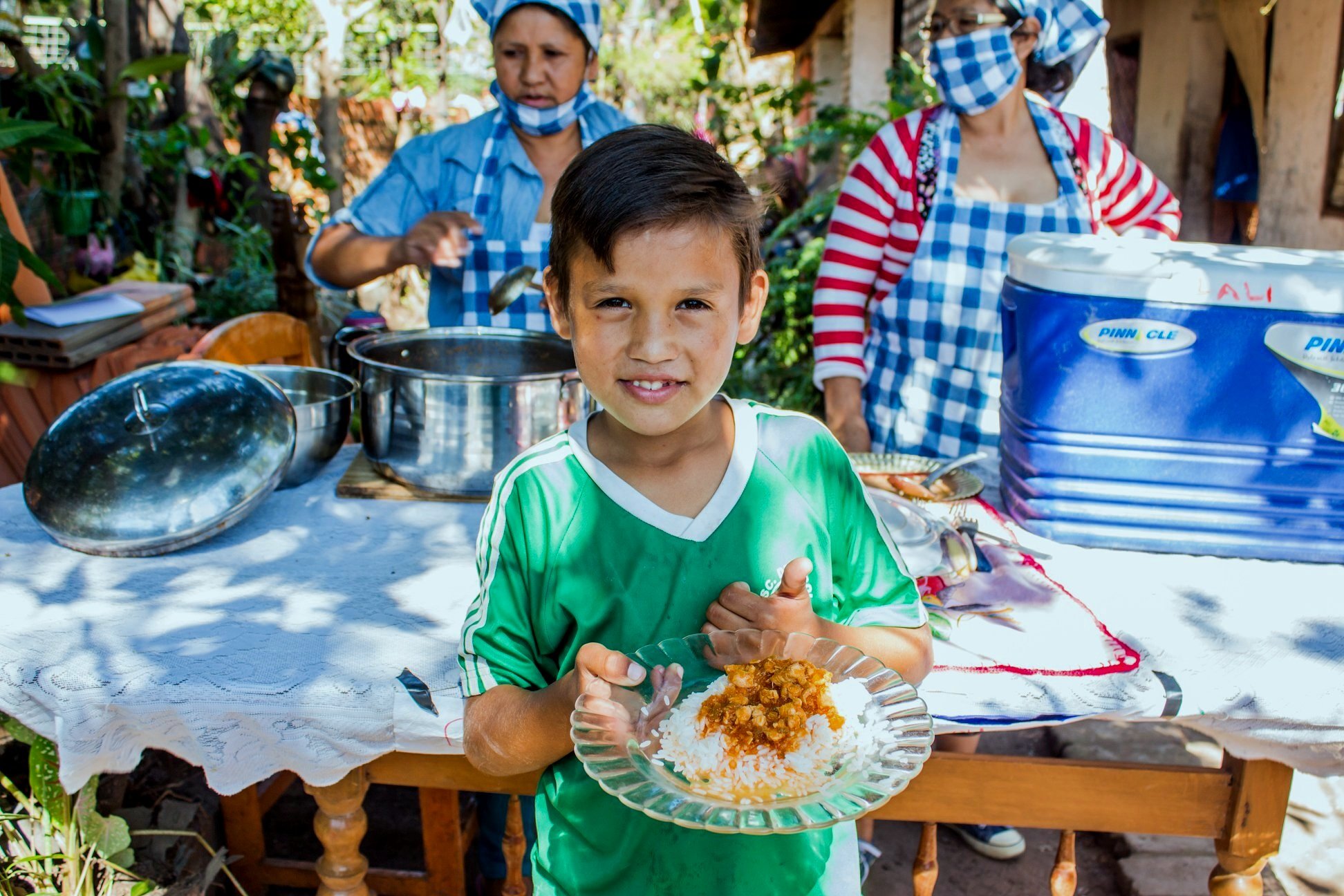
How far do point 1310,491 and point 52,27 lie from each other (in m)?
15.5

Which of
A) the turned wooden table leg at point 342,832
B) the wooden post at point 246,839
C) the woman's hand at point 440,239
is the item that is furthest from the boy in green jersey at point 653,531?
the wooden post at point 246,839

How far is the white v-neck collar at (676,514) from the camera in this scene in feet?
4.30

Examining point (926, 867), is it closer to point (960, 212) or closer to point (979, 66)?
point (960, 212)

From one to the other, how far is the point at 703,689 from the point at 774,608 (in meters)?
0.15

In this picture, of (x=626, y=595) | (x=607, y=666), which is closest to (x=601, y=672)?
(x=607, y=666)

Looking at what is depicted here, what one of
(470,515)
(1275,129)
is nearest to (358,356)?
(470,515)

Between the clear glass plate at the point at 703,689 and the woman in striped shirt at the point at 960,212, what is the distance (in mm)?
1531

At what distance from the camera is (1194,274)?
5.82 ft

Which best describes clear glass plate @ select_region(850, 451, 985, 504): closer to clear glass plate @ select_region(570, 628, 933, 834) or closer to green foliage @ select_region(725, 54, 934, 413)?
clear glass plate @ select_region(570, 628, 933, 834)

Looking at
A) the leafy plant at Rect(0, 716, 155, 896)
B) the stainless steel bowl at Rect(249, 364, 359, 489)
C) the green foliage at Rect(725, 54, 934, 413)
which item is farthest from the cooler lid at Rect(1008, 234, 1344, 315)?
the green foliage at Rect(725, 54, 934, 413)

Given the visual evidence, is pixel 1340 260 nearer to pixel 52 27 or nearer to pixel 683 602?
pixel 683 602

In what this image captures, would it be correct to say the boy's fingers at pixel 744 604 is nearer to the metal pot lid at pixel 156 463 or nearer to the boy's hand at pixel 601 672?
the boy's hand at pixel 601 672

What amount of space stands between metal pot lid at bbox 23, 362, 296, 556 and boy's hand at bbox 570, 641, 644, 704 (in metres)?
1.06

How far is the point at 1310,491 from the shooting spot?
1867 mm
